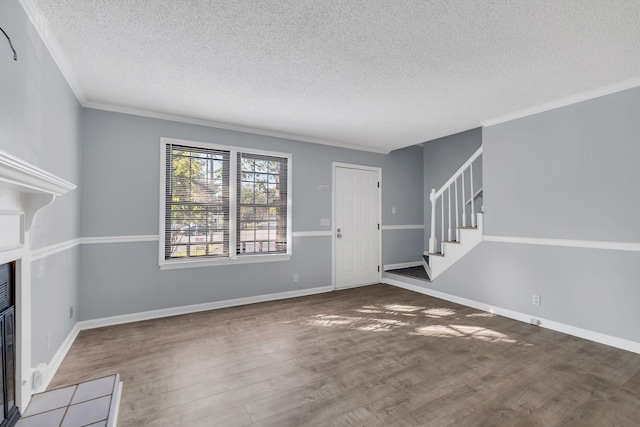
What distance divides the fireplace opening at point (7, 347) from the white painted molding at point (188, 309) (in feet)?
6.34

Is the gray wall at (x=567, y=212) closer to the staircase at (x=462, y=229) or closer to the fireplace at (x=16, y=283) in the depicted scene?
the staircase at (x=462, y=229)

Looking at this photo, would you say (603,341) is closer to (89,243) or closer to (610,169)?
(610,169)

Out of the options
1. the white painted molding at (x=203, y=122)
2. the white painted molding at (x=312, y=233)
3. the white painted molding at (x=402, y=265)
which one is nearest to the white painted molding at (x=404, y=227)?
the white painted molding at (x=402, y=265)

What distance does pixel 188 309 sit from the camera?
12.9 feet

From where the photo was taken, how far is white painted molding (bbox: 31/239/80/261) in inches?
82.4

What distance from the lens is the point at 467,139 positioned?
5570 mm

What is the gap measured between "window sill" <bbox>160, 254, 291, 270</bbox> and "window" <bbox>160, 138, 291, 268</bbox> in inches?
0.5

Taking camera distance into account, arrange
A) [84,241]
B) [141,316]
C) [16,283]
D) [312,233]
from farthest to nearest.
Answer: [312,233], [141,316], [84,241], [16,283]

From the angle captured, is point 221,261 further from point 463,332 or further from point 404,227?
point 404,227

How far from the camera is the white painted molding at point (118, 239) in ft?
11.1

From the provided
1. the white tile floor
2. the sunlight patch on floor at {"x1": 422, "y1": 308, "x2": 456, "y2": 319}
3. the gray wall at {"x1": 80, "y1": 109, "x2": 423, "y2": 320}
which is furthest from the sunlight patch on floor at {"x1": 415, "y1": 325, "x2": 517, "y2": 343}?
the white tile floor

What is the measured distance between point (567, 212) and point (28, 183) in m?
4.57

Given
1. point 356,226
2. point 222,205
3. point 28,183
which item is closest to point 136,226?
point 222,205

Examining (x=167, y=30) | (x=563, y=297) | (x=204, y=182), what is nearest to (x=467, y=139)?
(x=563, y=297)
